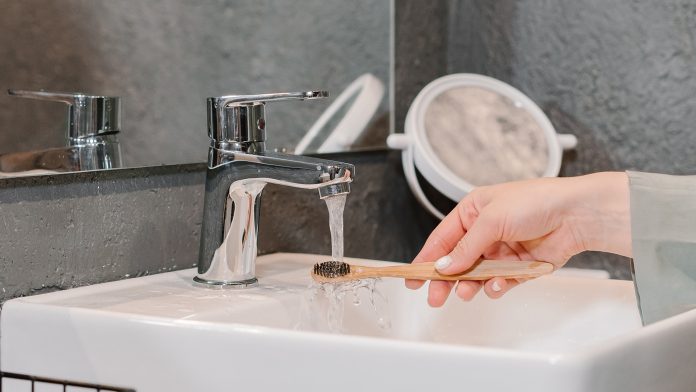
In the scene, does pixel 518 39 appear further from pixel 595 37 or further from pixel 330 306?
pixel 330 306

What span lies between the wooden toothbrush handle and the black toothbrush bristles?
1 centimetres

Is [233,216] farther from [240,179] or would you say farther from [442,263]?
[442,263]

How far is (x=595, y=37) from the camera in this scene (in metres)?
1.38

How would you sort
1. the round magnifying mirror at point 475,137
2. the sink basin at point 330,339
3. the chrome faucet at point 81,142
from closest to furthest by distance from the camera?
the sink basin at point 330,339, the chrome faucet at point 81,142, the round magnifying mirror at point 475,137

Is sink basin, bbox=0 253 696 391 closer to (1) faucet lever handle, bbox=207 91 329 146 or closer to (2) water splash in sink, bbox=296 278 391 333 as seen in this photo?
(2) water splash in sink, bbox=296 278 391 333

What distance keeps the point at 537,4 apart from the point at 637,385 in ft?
2.85

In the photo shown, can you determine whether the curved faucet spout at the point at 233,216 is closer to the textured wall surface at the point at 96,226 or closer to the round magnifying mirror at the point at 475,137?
the textured wall surface at the point at 96,226

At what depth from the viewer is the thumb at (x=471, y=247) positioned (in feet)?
2.99

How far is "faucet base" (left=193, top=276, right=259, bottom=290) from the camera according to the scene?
3.15 feet

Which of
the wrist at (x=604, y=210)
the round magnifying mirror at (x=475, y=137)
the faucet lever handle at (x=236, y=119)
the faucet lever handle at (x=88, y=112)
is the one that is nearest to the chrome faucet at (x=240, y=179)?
the faucet lever handle at (x=236, y=119)

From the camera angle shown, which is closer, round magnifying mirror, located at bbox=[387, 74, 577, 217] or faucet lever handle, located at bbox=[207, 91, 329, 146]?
faucet lever handle, located at bbox=[207, 91, 329, 146]

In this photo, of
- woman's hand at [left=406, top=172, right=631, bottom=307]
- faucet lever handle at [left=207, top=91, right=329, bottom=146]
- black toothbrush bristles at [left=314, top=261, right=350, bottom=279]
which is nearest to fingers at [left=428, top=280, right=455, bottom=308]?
woman's hand at [left=406, top=172, right=631, bottom=307]

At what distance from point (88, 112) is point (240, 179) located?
167 mm

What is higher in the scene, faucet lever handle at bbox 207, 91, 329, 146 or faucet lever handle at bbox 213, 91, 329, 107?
faucet lever handle at bbox 213, 91, 329, 107
